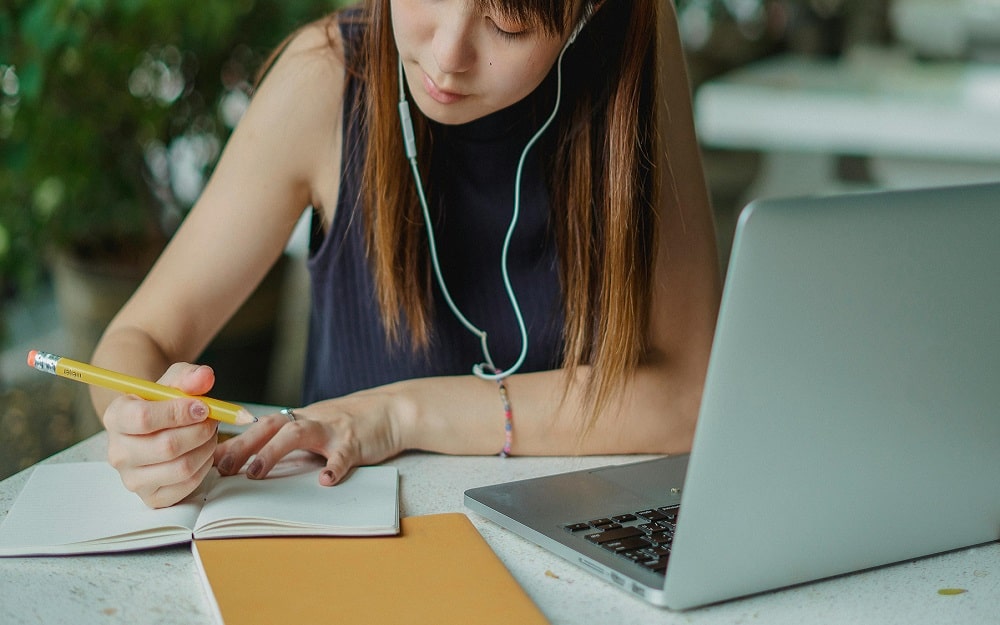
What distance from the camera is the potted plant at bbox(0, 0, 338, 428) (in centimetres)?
184

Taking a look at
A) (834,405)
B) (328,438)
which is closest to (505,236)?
(328,438)

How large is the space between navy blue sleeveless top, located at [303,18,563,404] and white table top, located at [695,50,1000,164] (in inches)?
64.3

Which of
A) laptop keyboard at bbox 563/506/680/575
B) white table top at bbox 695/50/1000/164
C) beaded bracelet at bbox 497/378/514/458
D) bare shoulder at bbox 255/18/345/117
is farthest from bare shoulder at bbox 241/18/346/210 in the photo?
white table top at bbox 695/50/1000/164

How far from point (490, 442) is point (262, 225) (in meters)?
0.37

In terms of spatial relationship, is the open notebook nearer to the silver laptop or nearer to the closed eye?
the silver laptop

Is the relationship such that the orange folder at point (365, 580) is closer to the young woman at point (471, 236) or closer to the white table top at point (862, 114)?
the young woman at point (471, 236)

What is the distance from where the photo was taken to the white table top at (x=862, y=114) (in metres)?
2.44

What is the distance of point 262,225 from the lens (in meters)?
1.13

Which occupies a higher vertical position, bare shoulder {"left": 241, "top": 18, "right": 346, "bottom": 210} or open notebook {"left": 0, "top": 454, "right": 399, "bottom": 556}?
bare shoulder {"left": 241, "top": 18, "right": 346, "bottom": 210}

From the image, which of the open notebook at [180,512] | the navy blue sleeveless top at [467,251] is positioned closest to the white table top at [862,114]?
the navy blue sleeveless top at [467,251]

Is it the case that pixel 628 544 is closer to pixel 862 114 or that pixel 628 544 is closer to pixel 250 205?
pixel 250 205

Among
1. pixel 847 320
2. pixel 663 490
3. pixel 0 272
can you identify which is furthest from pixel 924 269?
pixel 0 272

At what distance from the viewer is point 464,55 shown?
86 cm

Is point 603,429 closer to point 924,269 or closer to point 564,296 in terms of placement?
point 564,296
